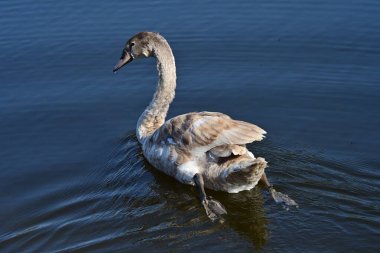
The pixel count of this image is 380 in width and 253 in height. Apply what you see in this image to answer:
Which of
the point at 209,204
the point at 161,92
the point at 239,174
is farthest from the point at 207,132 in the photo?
the point at 161,92

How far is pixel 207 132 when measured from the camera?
33.1ft

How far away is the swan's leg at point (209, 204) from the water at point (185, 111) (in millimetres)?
143

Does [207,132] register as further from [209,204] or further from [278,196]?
[278,196]

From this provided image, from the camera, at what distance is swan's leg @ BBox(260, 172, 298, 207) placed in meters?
9.53

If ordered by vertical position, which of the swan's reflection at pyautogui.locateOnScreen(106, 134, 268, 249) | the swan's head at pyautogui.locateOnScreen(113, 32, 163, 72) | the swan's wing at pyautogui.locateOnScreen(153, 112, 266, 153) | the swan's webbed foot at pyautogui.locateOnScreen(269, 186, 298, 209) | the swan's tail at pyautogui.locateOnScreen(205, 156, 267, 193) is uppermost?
the swan's head at pyautogui.locateOnScreen(113, 32, 163, 72)

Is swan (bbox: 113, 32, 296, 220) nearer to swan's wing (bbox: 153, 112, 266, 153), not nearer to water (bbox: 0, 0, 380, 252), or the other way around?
swan's wing (bbox: 153, 112, 266, 153)

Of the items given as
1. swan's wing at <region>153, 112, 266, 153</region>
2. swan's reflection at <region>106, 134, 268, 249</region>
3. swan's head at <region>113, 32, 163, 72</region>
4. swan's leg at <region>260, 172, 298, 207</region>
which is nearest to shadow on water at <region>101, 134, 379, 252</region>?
swan's reflection at <region>106, 134, 268, 249</region>

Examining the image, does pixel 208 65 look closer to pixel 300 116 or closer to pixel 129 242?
pixel 300 116

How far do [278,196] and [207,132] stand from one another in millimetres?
1354

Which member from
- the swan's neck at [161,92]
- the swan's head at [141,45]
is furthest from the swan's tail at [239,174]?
the swan's head at [141,45]

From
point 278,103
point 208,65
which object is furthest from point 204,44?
point 278,103

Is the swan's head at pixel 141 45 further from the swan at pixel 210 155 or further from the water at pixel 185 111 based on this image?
the swan at pixel 210 155

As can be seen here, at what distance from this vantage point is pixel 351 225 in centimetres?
900

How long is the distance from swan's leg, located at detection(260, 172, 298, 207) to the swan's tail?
22 centimetres
